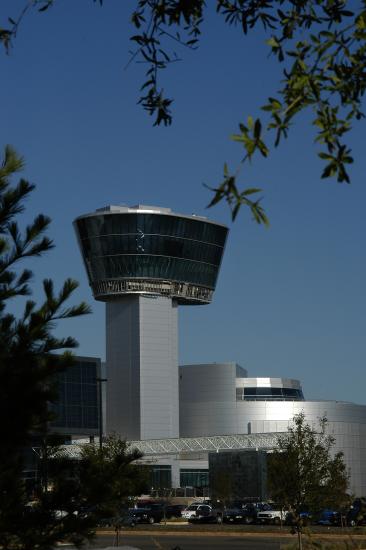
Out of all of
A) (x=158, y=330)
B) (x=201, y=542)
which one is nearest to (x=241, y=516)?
(x=201, y=542)

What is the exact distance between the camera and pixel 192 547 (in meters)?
43.0

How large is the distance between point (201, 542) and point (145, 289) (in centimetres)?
8719

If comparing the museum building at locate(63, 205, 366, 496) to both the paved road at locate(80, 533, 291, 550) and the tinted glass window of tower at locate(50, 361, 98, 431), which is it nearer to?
the tinted glass window of tower at locate(50, 361, 98, 431)

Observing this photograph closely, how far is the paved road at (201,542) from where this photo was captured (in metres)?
42.7

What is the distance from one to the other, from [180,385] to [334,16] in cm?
14267

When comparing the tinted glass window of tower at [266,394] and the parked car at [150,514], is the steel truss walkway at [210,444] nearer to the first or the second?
the tinted glass window of tower at [266,394]

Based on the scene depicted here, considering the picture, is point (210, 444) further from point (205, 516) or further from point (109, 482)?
point (109, 482)

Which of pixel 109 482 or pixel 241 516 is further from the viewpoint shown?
pixel 241 516

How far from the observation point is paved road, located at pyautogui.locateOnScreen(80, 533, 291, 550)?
140 feet

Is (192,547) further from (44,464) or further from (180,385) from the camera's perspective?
(180,385)

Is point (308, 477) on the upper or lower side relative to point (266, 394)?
lower

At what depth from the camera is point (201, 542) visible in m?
47.9

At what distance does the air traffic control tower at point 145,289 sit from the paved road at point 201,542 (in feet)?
251

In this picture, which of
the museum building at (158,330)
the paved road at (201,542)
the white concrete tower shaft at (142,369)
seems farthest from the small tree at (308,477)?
the white concrete tower shaft at (142,369)
